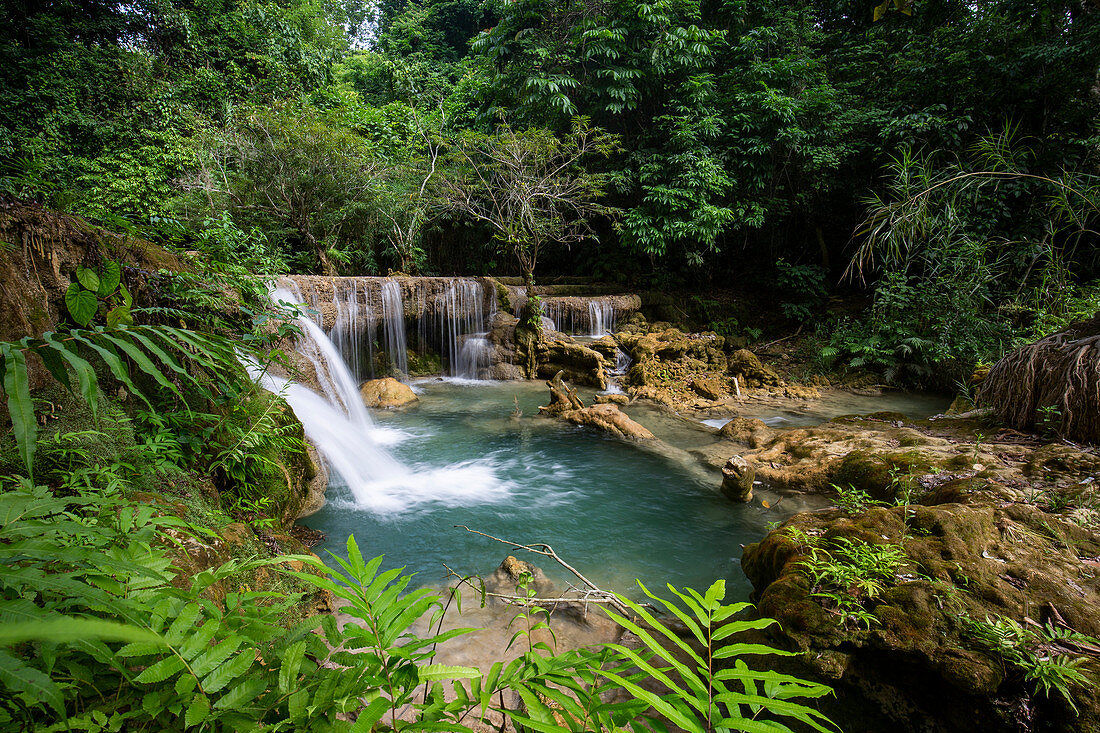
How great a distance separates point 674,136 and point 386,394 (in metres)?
9.53

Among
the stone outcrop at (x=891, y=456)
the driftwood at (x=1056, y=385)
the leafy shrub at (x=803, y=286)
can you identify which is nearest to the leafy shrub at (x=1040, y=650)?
the stone outcrop at (x=891, y=456)

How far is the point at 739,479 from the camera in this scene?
4527 mm

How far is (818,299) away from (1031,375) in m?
9.71

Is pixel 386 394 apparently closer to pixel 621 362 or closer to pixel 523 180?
pixel 621 362

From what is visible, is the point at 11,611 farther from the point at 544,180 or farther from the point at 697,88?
the point at 697,88

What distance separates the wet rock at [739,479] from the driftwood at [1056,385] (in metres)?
2.30

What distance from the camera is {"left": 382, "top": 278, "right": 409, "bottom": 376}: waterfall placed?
32.9 feet

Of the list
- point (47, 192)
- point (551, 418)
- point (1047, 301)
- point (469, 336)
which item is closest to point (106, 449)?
point (47, 192)

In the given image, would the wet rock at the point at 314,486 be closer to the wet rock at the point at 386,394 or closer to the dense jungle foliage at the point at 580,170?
the dense jungle foliage at the point at 580,170

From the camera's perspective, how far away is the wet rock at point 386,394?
847 centimetres

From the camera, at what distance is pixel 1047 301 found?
705 centimetres

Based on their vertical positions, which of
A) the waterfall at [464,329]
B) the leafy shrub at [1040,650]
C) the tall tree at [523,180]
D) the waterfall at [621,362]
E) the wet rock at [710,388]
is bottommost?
the wet rock at [710,388]

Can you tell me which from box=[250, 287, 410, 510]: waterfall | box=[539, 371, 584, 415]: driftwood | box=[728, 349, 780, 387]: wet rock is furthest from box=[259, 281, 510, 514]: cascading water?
box=[728, 349, 780, 387]: wet rock

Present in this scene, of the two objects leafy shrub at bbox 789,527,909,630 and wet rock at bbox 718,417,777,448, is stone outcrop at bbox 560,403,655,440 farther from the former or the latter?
leafy shrub at bbox 789,527,909,630
